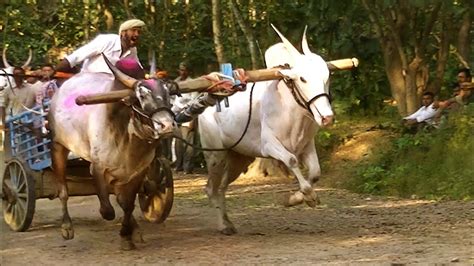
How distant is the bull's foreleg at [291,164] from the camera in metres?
8.70

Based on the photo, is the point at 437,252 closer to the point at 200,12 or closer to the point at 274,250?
the point at 274,250

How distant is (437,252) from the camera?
7.85 metres

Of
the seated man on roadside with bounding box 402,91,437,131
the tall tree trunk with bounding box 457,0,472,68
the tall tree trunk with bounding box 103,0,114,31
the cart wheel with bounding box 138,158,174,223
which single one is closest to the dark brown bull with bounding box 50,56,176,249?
the cart wheel with bounding box 138,158,174,223

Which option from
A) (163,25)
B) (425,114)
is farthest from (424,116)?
(163,25)

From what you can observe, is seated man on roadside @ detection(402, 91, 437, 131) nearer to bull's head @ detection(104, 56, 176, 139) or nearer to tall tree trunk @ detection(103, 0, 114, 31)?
bull's head @ detection(104, 56, 176, 139)

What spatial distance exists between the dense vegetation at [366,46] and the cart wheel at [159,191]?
3734mm

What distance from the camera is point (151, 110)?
25.3ft

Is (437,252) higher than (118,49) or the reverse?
the reverse

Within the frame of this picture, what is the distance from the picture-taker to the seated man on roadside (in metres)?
13.5

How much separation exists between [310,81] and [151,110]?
5.77ft

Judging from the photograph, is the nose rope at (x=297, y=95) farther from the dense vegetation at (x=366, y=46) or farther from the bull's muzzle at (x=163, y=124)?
the dense vegetation at (x=366, y=46)

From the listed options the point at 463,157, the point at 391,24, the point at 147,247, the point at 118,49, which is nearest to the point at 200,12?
the point at 391,24

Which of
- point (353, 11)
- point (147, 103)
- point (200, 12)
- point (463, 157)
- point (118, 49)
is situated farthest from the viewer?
point (200, 12)

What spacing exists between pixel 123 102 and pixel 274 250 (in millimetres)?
1943
